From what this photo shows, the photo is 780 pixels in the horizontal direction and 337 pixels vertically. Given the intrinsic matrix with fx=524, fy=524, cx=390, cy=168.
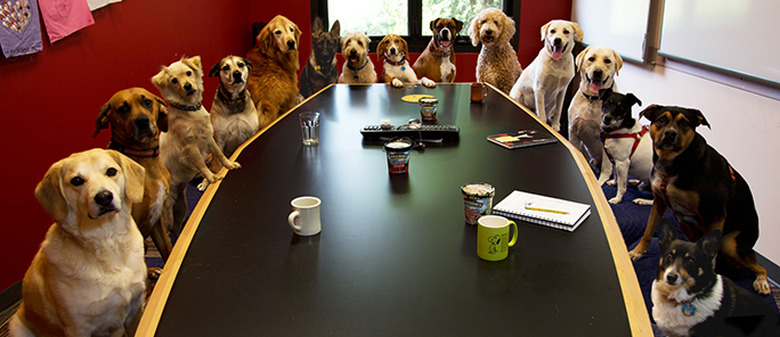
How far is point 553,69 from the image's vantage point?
358 cm

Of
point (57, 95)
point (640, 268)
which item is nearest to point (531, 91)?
point (640, 268)

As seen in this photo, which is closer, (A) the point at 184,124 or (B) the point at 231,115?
(A) the point at 184,124

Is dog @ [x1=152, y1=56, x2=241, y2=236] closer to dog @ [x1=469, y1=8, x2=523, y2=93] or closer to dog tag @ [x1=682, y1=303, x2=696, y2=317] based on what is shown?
dog tag @ [x1=682, y1=303, x2=696, y2=317]

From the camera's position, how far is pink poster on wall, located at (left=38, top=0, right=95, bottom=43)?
2.42 m

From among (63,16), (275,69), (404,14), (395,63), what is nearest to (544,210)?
(275,69)

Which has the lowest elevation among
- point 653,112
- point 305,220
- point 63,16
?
point 305,220

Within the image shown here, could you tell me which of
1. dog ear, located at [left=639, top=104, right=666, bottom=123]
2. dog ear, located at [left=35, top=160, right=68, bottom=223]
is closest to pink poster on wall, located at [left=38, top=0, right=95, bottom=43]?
dog ear, located at [left=35, top=160, right=68, bottom=223]

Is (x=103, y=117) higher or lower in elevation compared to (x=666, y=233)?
higher

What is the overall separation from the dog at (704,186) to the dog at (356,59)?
2.46 m

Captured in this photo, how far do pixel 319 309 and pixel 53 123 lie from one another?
2.21m

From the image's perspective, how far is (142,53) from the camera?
11.2ft

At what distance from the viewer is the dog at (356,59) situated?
3.90 m

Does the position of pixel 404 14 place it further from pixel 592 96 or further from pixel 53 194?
pixel 53 194

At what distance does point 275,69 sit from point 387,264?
2.44 m
